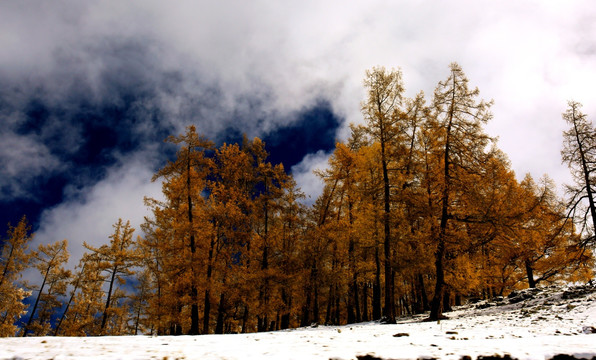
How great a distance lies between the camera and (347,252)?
19.3 metres

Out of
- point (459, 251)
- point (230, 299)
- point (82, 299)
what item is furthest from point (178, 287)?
point (82, 299)

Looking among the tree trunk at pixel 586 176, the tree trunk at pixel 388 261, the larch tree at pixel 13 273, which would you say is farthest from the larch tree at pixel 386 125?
the larch tree at pixel 13 273

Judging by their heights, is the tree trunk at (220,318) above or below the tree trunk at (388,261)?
below

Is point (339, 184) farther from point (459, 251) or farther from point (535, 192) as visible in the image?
point (535, 192)

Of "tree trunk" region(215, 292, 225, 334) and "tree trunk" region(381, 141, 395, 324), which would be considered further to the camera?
"tree trunk" region(215, 292, 225, 334)

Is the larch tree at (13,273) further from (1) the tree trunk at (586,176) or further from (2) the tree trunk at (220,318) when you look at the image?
(1) the tree trunk at (586,176)

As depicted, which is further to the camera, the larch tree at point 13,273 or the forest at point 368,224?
the larch tree at point 13,273

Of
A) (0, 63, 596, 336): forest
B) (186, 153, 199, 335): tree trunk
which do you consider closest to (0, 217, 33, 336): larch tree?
(0, 63, 596, 336): forest

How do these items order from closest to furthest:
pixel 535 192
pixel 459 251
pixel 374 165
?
pixel 459 251 → pixel 374 165 → pixel 535 192

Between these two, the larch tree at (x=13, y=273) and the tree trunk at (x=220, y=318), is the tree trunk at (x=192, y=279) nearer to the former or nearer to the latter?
the tree trunk at (x=220, y=318)

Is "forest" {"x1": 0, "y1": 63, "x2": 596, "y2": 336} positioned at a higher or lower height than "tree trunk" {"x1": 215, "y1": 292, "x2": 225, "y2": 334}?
higher

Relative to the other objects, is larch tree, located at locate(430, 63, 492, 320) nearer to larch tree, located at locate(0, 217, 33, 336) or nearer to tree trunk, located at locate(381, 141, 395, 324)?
tree trunk, located at locate(381, 141, 395, 324)

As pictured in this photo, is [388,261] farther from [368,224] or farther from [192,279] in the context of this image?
[192,279]

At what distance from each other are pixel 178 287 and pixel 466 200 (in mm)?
15161
